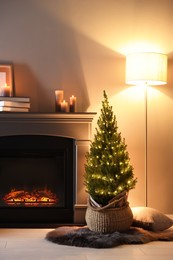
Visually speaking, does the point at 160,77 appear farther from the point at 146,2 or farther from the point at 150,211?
the point at 150,211

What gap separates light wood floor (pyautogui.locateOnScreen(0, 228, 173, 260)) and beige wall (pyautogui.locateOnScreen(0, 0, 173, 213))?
1151 millimetres

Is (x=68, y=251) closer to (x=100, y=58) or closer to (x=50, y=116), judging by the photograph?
(x=50, y=116)

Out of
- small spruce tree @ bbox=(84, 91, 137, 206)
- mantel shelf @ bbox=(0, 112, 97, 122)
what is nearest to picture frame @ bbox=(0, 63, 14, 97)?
mantel shelf @ bbox=(0, 112, 97, 122)

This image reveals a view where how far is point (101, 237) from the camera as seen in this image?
3.59 meters

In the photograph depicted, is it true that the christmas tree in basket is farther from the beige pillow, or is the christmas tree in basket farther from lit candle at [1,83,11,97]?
lit candle at [1,83,11,97]

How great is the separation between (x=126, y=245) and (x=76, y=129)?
1215mm

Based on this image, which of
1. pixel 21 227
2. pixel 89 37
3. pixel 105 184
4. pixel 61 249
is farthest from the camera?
pixel 89 37

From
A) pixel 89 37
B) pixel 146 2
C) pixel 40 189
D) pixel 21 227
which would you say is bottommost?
pixel 21 227

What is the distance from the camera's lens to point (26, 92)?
443 cm

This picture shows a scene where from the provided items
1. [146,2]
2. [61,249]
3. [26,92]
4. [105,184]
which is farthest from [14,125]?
[146,2]

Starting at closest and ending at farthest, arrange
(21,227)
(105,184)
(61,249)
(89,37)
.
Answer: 1. (61,249)
2. (105,184)
3. (21,227)
4. (89,37)

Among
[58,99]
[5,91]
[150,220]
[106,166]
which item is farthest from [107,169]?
[5,91]

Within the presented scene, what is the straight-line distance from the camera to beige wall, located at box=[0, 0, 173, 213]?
444cm

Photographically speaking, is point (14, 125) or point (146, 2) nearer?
point (14, 125)
